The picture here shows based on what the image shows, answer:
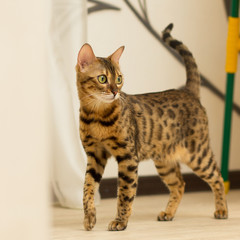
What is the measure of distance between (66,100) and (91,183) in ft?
1.34

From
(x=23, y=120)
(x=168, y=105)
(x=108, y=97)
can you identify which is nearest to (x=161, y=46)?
(x=168, y=105)

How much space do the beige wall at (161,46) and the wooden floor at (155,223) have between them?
0.66 ft

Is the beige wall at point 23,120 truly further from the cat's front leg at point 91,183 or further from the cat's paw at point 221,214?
the cat's paw at point 221,214

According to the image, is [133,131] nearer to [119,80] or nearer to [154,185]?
[119,80]

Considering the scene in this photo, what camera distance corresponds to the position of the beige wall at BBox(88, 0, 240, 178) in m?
1.78

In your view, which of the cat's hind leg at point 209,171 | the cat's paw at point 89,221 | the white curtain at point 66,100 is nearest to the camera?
the cat's paw at point 89,221

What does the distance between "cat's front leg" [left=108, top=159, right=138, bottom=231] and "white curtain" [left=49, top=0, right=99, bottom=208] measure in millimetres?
349

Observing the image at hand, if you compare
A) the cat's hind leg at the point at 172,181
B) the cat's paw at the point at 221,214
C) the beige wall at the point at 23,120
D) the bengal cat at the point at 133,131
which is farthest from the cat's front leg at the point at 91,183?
the beige wall at the point at 23,120

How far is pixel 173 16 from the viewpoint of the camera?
72.9 inches

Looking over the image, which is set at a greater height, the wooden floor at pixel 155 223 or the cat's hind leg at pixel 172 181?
the cat's hind leg at pixel 172 181

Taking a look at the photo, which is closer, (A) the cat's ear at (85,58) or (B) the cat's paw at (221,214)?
(A) the cat's ear at (85,58)

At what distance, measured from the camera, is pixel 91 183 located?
1.34 m

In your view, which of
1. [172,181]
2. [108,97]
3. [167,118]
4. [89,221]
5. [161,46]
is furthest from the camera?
[161,46]

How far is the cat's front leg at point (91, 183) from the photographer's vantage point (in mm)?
1333
